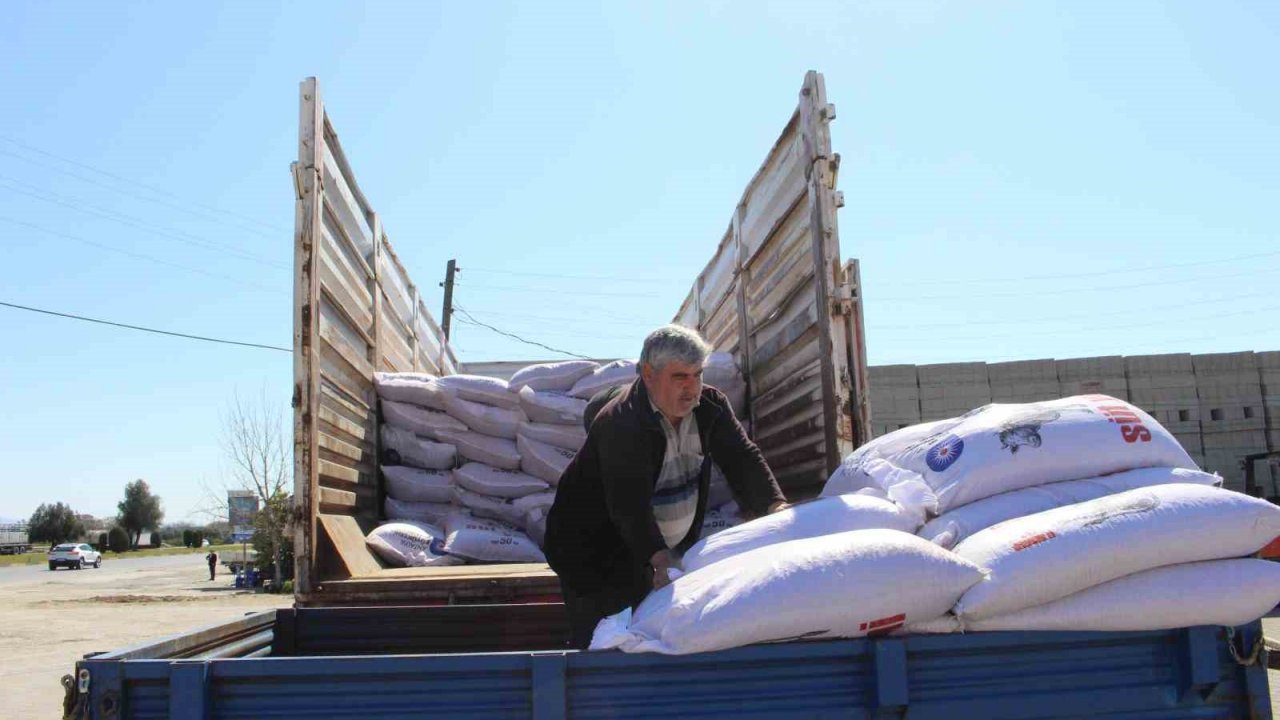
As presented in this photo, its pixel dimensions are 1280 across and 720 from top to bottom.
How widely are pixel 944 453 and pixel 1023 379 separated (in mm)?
12268

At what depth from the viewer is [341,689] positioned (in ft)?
5.84

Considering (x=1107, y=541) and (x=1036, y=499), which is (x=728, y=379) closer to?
(x=1036, y=499)

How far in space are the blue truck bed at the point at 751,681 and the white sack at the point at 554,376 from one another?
10.3 feet

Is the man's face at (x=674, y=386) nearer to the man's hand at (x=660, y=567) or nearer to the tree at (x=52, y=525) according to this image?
the man's hand at (x=660, y=567)

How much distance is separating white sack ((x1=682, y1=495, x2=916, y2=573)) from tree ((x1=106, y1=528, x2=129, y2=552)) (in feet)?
201

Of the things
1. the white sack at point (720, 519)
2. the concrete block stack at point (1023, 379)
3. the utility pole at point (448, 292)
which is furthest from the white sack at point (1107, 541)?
the utility pole at point (448, 292)

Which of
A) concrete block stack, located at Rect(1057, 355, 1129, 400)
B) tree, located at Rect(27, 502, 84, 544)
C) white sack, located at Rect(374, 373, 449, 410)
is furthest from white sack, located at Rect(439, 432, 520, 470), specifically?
tree, located at Rect(27, 502, 84, 544)

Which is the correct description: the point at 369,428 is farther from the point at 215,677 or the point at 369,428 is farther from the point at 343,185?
the point at 215,677

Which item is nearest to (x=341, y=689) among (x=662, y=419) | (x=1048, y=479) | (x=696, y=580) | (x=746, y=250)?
(x=696, y=580)

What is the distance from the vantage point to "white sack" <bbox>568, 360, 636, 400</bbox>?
4.91m

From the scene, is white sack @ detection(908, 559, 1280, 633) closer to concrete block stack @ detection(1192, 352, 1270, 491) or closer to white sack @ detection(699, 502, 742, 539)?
white sack @ detection(699, 502, 742, 539)

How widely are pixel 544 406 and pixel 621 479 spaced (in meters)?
2.69

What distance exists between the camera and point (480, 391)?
4945mm

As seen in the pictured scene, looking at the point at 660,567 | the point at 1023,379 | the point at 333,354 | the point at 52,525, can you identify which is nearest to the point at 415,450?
the point at 333,354
